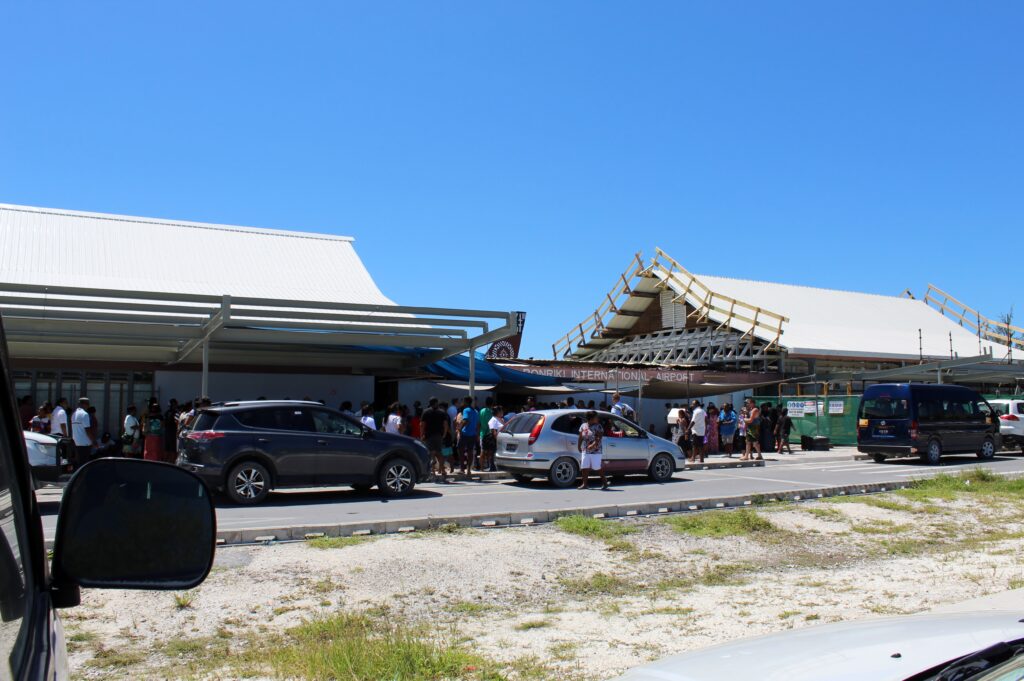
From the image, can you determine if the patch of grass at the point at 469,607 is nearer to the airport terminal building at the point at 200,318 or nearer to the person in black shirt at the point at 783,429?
the airport terminal building at the point at 200,318

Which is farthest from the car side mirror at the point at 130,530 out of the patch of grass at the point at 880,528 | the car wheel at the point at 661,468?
the car wheel at the point at 661,468

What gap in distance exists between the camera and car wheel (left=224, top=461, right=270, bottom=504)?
47.1 ft

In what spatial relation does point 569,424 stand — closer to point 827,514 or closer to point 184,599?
point 827,514

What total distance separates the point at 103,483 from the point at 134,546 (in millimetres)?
161

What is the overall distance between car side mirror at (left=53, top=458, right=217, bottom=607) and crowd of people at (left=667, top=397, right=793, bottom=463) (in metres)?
22.4

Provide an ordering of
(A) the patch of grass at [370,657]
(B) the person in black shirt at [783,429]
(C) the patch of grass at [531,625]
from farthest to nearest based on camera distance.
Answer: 1. (B) the person in black shirt at [783,429]
2. (C) the patch of grass at [531,625]
3. (A) the patch of grass at [370,657]

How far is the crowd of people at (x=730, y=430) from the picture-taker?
953 inches

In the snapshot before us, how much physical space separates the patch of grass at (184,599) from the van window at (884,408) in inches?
804

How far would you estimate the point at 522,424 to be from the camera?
59.7 feet

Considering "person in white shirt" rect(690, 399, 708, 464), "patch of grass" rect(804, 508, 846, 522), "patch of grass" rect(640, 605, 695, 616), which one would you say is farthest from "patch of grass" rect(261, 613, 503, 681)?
"person in white shirt" rect(690, 399, 708, 464)

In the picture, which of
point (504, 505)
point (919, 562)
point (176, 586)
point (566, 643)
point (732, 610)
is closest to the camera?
point (176, 586)

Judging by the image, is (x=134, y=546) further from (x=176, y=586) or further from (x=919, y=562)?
(x=919, y=562)

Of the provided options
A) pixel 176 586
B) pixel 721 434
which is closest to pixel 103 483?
pixel 176 586

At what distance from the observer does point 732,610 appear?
7695 millimetres
